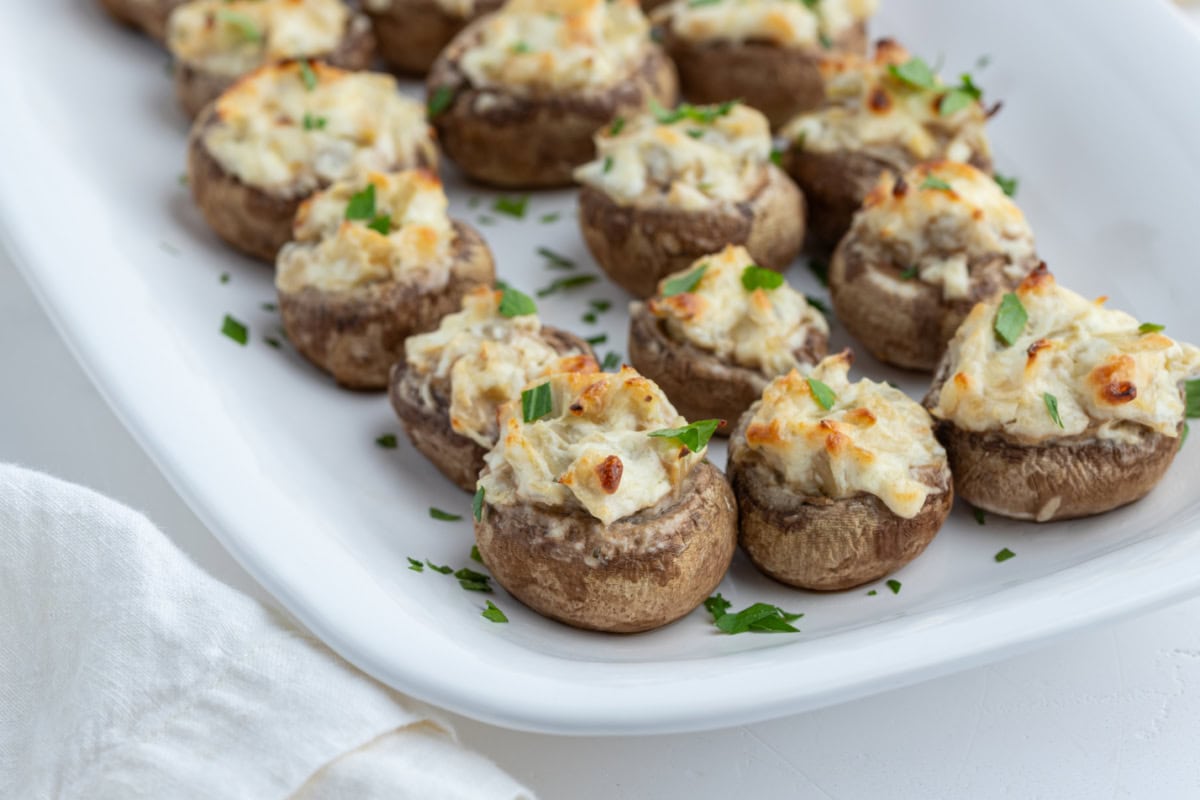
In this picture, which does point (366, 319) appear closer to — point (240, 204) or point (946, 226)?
point (240, 204)

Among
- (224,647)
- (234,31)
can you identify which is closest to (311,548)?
(224,647)

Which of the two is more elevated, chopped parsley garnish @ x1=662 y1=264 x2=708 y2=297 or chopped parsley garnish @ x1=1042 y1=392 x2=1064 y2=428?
chopped parsley garnish @ x1=1042 y1=392 x2=1064 y2=428

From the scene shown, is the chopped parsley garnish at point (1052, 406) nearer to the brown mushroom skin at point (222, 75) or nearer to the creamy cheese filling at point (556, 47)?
the creamy cheese filling at point (556, 47)

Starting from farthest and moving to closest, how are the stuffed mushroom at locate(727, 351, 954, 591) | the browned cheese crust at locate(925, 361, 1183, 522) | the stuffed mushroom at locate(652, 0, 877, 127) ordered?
the stuffed mushroom at locate(652, 0, 877, 127)
the browned cheese crust at locate(925, 361, 1183, 522)
the stuffed mushroom at locate(727, 351, 954, 591)

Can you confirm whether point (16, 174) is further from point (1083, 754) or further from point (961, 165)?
point (1083, 754)

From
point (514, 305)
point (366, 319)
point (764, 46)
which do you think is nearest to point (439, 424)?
point (514, 305)

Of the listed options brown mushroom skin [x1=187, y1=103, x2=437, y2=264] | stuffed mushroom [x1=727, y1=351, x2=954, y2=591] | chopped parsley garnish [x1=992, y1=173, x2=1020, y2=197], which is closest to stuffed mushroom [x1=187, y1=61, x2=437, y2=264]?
brown mushroom skin [x1=187, y1=103, x2=437, y2=264]

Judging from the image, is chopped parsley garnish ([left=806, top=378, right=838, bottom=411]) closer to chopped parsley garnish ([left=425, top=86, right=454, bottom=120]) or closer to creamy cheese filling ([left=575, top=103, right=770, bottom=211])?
creamy cheese filling ([left=575, top=103, right=770, bottom=211])

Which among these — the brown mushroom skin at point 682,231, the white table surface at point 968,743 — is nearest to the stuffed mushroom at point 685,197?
the brown mushroom skin at point 682,231
